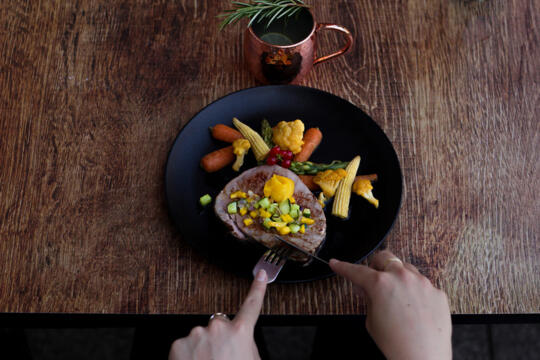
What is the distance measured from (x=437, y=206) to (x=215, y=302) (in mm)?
665

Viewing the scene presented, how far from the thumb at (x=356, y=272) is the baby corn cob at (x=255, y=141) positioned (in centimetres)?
38

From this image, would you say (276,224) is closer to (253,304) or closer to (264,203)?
(264,203)

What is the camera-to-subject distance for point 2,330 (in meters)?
1.36

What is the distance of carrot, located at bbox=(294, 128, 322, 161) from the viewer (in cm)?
124

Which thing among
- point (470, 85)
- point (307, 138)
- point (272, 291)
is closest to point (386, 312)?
point (272, 291)

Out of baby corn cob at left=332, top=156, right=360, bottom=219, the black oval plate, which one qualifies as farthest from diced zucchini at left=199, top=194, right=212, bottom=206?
baby corn cob at left=332, top=156, right=360, bottom=219

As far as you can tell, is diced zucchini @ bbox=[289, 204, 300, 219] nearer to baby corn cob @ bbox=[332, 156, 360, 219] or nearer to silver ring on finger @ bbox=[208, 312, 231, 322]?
baby corn cob @ bbox=[332, 156, 360, 219]

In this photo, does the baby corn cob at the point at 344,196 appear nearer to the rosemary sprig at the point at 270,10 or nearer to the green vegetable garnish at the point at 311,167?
the green vegetable garnish at the point at 311,167

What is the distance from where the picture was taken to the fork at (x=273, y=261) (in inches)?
41.4

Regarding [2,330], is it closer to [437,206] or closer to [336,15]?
[437,206]

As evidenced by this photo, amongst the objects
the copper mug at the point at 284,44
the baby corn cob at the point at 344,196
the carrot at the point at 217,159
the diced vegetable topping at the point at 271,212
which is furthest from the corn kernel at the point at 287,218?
the copper mug at the point at 284,44

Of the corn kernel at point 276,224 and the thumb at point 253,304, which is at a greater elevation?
the corn kernel at point 276,224

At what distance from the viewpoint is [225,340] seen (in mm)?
961

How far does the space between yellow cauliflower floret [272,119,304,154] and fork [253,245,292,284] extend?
29cm
